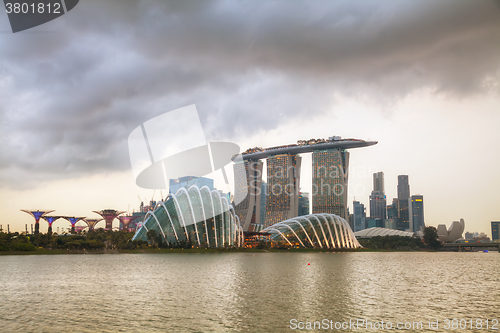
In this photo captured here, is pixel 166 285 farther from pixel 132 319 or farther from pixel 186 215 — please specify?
pixel 186 215

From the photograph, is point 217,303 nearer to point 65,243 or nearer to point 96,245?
point 96,245

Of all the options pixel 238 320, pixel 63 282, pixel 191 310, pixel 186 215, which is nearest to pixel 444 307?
pixel 238 320

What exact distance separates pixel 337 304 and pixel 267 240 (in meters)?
106

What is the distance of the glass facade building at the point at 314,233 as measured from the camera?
13065 cm

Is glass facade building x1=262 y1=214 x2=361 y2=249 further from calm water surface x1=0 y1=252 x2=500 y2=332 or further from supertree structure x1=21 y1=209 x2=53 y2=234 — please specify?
supertree structure x1=21 y1=209 x2=53 y2=234

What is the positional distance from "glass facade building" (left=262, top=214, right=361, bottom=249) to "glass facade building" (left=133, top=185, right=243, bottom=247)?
2392cm

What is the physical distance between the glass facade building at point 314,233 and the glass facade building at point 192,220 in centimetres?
2392

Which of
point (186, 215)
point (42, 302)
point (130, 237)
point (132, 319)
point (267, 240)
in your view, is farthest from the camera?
point (267, 240)

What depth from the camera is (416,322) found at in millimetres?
21984

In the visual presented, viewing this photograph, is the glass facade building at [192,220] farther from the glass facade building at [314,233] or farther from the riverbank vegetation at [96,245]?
the glass facade building at [314,233]

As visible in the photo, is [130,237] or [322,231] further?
[322,231]

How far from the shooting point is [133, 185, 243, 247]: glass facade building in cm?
10725

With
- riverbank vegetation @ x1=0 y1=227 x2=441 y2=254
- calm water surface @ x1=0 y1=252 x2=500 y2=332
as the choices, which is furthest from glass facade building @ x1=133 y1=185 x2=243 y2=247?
calm water surface @ x1=0 y1=252 x2=500 y2=332

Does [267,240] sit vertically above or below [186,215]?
below
